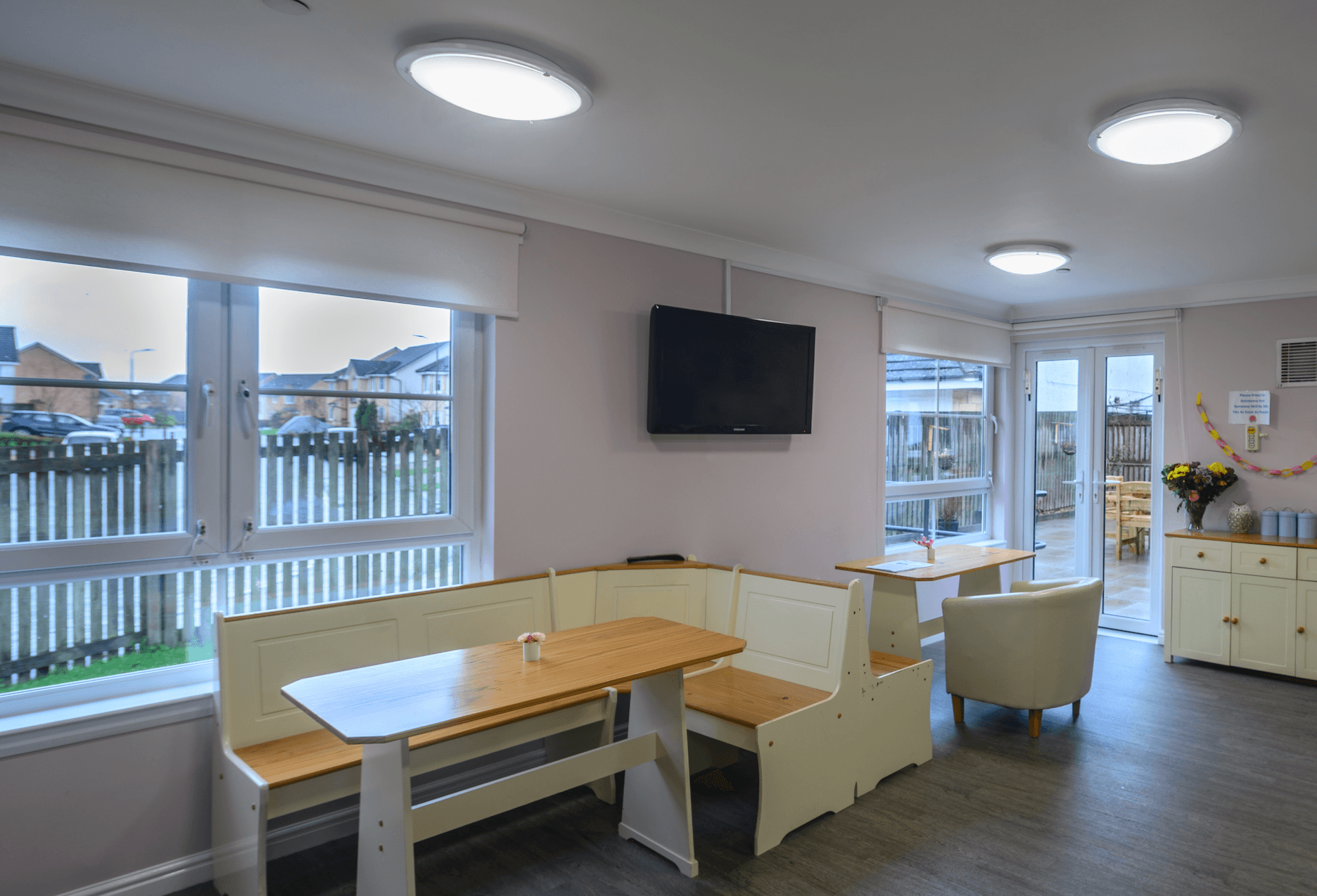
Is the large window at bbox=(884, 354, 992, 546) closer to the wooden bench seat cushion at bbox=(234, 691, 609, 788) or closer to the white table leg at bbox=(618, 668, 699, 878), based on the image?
the white table leg at bbox=(618, 668, 699, 878)

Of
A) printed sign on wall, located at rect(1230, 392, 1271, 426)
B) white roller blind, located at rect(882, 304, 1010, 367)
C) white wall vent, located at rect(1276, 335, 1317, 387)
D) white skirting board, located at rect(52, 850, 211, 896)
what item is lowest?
white skirting board, located at rect(52, 850, 211, 896)

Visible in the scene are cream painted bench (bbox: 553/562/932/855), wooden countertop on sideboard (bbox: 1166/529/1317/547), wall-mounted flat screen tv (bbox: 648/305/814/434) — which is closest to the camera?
cream painted bench (bbox: 553/562/932/855)

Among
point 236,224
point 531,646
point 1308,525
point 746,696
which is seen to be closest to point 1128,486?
point 1308,525

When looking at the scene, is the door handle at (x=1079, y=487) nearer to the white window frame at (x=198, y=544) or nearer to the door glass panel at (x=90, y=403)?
the white window frame at (x=198, y=544)

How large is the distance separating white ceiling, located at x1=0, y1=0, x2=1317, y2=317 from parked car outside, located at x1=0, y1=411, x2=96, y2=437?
1023mm

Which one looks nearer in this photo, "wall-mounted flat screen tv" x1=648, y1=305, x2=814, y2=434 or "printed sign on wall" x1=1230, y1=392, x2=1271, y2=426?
"wall-mounted flat screen tv" x1=648, y1=305, x2=814, y2=434

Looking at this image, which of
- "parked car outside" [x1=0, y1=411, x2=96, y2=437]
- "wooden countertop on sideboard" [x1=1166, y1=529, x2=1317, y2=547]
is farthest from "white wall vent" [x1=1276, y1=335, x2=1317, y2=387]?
"parked car outside" [x1=0, y1=411, x2=96, y2=437]

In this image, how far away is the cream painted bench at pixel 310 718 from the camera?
2344 mm

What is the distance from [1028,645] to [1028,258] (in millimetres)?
2034

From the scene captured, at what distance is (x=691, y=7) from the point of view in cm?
193

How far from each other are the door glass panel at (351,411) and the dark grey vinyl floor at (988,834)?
4.13 ft

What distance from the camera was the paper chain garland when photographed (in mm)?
5008

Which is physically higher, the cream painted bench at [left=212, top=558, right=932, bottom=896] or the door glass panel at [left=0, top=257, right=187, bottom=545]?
the door glass panel at [left=0, top=257, right=187, bottom=545]

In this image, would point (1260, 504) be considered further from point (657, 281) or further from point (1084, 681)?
point (657, 281)
